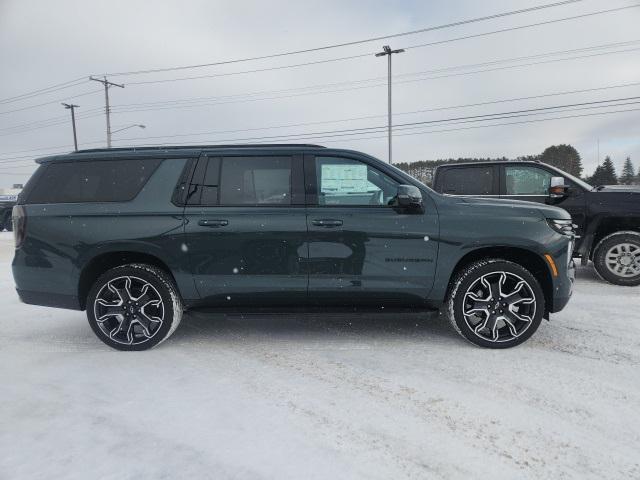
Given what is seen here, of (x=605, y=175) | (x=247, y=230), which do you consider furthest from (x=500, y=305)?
(x=605, y=175)

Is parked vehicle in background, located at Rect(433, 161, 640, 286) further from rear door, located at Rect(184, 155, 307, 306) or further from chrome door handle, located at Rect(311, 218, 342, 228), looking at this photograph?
rear door, located at Rect(184, 155, 307, 306)

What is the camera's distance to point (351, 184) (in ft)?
12.5

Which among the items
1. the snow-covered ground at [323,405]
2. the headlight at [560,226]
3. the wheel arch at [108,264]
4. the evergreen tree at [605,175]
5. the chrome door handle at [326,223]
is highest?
the evergreen tree at [605,175]

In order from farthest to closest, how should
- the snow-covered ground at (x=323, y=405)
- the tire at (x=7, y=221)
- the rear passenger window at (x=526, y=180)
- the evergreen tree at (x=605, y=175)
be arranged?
1. the evergreen tree at (x=605, y=175)
2. the tire at (x=7, y=221)
3. the rear passenger window at (x=526, y=180)
4. the snow-covered ground at (x=323, y=405)

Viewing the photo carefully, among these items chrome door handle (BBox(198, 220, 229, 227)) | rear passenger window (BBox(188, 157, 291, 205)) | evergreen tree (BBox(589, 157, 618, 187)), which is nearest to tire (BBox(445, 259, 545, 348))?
rear passenger window (BBox(188, 157, 291, 205))

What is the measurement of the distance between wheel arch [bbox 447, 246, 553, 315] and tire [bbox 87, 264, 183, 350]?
2.53 metres

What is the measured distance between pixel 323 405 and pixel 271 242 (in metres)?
1.50

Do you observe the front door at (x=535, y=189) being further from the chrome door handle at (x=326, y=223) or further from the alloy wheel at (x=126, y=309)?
the alloy wheel at (x=126, y=309)

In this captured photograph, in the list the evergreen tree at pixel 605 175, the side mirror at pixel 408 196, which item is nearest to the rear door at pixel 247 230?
the side mirror at pixel 408 196

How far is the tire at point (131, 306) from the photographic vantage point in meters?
3.76

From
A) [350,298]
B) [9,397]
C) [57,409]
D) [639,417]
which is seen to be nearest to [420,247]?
[350,298]

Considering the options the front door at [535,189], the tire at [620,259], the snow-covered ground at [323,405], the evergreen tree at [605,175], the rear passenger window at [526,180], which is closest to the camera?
the snow-covered ground at [323,405]

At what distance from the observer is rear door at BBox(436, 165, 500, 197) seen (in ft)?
23.3

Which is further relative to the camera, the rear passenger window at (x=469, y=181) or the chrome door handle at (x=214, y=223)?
the rear passenger window at (x=469, y=181)
